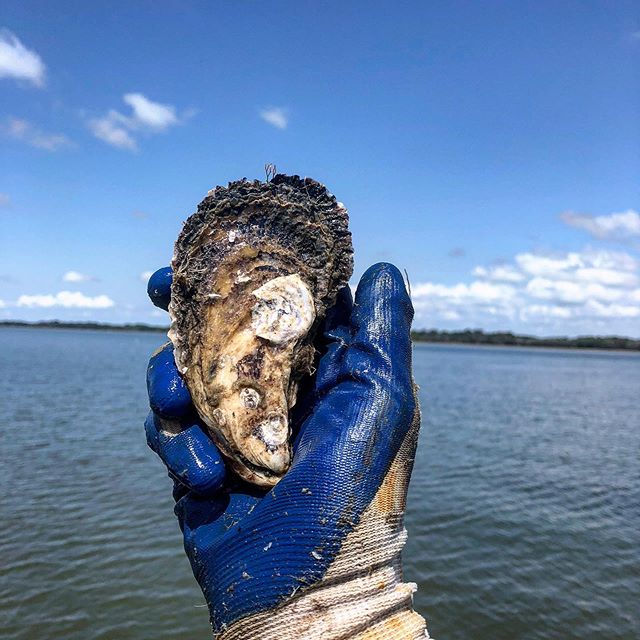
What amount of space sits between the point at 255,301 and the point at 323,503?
3.57 ft

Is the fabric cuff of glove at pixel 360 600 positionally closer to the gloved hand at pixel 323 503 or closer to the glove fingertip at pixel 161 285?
the gloved hand at pixel 323 503

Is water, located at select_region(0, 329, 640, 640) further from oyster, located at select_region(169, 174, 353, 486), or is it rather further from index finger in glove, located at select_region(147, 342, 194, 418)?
oyster, located at select_region(169, 174, 353, 486)

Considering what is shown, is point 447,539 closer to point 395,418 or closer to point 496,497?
point 496,497

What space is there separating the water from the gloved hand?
5319mm

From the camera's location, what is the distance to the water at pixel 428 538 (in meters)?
7.29

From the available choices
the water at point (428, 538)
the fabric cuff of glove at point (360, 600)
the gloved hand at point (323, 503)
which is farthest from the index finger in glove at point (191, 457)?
the water at point (428, 538)

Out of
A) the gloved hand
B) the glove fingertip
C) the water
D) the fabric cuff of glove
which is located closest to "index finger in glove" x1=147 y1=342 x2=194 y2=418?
the gloved hand

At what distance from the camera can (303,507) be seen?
2242mm

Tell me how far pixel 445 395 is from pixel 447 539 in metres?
23.9

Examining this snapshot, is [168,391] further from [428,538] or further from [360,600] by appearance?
[428,538]

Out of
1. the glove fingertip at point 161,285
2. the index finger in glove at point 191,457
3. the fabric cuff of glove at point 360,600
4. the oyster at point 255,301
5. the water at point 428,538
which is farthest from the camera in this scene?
the water at point 428,538

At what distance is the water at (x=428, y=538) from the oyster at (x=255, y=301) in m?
5.47

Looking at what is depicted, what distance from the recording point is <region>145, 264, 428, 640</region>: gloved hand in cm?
216

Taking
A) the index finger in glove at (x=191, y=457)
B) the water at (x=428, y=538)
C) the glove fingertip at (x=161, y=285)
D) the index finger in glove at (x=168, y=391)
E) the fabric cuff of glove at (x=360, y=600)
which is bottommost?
the water at (x=428, y=538)
